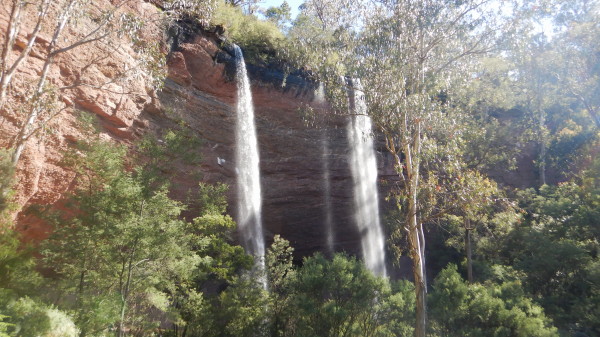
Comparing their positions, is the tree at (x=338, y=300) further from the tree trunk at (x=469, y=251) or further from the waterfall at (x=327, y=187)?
the tree trunk at (x=469, y=251)

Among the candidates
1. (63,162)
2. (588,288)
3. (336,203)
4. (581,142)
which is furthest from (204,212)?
(581,142)

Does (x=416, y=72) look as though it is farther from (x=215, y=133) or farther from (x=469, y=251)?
(x=469, y=251)

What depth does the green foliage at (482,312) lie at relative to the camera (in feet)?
37.0

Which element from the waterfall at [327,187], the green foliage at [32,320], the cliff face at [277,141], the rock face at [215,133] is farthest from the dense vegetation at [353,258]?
the waterfall at [327,187]

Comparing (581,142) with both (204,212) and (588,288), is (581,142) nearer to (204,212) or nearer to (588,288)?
(588,288)

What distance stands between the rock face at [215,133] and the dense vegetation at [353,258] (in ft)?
2.84

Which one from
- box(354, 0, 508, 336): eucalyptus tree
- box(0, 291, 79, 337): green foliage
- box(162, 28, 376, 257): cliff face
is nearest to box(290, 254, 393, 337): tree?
box(354, 0, 508, 336): eucalyptus tree

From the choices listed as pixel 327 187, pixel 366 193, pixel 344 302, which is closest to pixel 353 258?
pixel 344 302

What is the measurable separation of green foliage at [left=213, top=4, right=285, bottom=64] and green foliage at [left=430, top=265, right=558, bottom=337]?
10733mm

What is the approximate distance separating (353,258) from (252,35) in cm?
986

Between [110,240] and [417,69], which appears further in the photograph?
[417,69]

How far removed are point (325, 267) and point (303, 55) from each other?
24.4 feet

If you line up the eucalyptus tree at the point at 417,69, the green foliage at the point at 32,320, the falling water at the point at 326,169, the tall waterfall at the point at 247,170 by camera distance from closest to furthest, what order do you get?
the green foliage at the point at 32,320
the eucalyptus tree at the point at 417,69
the tall waterfall at the point at 247,170
the falling water at the point at 326,169

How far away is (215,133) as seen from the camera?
47.8 feet
